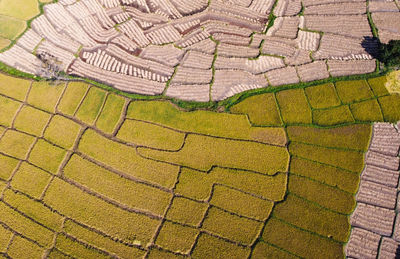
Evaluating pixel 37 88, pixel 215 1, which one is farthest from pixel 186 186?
pixel 215 1

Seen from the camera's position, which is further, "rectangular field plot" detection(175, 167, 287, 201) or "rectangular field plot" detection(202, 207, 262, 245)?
"rectangular field plot" detection(175, 167, 287, 201)

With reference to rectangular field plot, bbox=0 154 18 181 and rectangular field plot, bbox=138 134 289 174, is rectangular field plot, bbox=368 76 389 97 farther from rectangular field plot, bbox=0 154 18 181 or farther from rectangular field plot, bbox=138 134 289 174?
rectangular field plot, bbox=0 154 18 181

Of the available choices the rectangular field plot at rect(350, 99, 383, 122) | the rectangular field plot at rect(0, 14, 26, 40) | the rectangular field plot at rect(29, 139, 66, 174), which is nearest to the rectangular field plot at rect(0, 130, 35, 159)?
the rectangular field plot at rect(29, 139, 66, 174)

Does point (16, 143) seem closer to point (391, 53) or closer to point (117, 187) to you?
point (117, 187)

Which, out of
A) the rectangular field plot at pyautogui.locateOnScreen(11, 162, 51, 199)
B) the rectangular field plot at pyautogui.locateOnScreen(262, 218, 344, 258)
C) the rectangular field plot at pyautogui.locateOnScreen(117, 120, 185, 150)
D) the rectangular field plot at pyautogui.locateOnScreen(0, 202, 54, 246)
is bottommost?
the rectangular field plot at pyautogui.locateOnScreen(0, 202, 54, 246)

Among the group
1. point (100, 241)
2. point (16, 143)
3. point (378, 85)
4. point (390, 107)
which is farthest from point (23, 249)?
point (378, 85)

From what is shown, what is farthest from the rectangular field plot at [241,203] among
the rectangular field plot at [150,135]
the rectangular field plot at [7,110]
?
the rectangular field plot at [7,110]

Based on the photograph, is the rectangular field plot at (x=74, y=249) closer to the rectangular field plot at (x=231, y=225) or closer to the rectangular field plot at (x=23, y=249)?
the rectangular field plot at (x=23, y=249)
